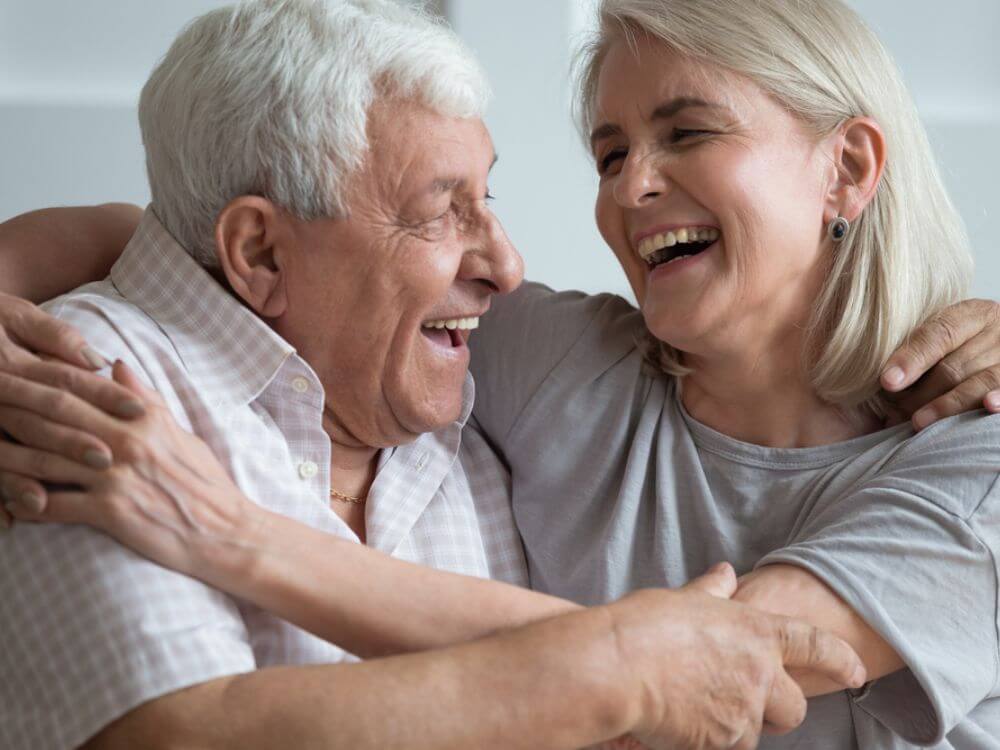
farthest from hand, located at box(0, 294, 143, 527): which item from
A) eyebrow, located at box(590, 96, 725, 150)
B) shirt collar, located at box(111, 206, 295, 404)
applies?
eyebrow, located at box(590, 96, 725, 150)

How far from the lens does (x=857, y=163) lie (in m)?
1.89

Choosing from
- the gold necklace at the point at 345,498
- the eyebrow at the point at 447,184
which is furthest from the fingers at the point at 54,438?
the eyebrow at the point at 447,184

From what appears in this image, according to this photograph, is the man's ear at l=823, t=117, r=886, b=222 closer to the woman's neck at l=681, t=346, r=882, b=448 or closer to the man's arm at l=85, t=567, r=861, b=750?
the woman's neck at l=681, t=346, r=882, b=448

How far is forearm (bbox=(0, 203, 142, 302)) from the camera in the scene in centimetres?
187

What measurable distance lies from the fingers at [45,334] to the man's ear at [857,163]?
43.2 inches

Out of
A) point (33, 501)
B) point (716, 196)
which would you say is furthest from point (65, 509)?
point (716, 196)

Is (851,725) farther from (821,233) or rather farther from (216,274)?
(216,274)

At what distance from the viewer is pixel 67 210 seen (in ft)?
6.55

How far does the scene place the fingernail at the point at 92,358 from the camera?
1.50 meters

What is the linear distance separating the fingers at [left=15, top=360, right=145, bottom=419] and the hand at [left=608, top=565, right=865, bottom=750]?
2.02 ft

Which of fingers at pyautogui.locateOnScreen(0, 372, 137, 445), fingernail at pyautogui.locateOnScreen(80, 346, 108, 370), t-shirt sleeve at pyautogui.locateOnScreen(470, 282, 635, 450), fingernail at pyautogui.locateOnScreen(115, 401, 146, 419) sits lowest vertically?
t-shirt sleeve at pyautogui.locateOnScreen(470, 282, 635, 450)

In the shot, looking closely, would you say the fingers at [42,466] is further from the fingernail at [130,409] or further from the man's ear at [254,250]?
the man's ear at [254,250]

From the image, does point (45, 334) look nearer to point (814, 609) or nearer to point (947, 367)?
point (814, 609)

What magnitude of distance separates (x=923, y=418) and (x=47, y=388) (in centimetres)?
118
